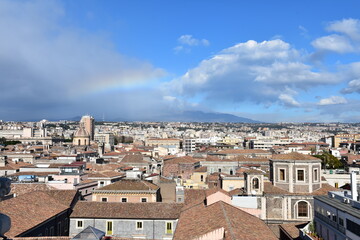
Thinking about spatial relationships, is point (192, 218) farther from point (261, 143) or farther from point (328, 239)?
point (261, 143)

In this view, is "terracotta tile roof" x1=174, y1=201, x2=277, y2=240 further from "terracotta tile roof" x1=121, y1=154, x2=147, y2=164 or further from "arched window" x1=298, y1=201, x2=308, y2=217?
"terracotta tile roof" x1=121, y1=154, x2=147, y2=164

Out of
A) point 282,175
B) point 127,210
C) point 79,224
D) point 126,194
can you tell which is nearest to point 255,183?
point 282,175

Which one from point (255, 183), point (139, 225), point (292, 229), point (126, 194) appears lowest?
point (292, 229)

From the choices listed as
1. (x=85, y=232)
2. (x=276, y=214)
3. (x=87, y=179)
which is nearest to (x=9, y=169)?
(x=87, y=179)

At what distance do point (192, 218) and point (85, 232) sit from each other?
292 inches

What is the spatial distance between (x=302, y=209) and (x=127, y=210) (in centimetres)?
1360

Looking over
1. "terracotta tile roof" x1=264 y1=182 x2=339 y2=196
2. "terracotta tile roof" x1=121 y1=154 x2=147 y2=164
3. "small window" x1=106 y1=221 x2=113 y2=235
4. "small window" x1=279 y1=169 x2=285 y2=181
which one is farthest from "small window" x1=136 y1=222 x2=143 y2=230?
"terracotta tile roof" x1=121 y1=154 x2=147 y2=164

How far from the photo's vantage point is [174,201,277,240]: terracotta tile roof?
48.4 feet

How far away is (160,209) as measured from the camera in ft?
89.1

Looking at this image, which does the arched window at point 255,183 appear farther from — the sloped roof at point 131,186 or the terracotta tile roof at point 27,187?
the terracotta tile roof at point 27,187

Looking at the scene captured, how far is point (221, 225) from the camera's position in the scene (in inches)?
601

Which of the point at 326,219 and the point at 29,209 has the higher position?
the point at 326,219

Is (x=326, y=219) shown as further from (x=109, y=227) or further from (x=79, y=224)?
(x=79, y=224)

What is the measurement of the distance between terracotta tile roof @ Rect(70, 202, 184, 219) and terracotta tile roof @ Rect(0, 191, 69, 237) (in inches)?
59.5
